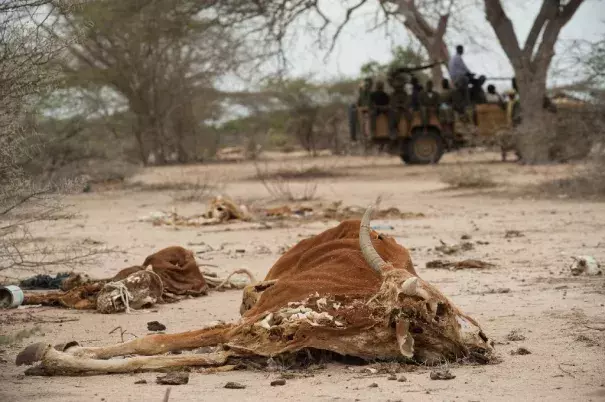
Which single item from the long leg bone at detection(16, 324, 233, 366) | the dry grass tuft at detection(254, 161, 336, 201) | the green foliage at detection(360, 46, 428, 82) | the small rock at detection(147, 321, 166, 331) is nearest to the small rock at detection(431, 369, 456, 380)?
the long leg bone at detection(16, 324, 233, 366)

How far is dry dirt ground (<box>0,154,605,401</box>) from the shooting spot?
14.2ft

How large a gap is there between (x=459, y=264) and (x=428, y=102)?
15.8 metres

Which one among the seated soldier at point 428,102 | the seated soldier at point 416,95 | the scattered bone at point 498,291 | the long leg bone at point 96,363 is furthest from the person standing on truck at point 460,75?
the long leg bone at point 96,363

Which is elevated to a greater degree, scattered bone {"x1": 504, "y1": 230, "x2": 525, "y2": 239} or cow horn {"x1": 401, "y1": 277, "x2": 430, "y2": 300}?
cow horn {"x1": 401, "y1": 277, "x2": 430, "y2": 300}

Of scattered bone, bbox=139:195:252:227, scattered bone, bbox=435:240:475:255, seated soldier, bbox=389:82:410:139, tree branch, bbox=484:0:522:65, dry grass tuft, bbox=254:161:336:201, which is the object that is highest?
tree branch, bbox=484:0:522:65

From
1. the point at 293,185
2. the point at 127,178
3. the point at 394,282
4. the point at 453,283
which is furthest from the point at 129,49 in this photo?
the point at 394,282

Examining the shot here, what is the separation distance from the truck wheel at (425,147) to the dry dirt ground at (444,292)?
24.3 ft

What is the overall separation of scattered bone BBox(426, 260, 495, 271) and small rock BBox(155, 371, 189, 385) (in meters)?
4.02

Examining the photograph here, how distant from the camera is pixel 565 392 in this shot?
421 cm

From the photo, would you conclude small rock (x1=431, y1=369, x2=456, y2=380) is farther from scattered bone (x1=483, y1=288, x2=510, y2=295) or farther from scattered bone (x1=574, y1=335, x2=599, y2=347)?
scattered bone (x1=483, y1=288, x2=510, y2=295)

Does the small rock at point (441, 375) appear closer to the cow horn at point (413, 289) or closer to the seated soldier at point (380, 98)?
the cow horn at point (413, 289)

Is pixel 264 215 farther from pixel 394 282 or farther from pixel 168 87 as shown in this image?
pixel 168 87

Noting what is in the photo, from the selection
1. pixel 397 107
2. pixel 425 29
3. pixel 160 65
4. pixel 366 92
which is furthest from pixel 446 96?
pixel 160 65

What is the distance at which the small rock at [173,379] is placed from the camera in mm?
4461
